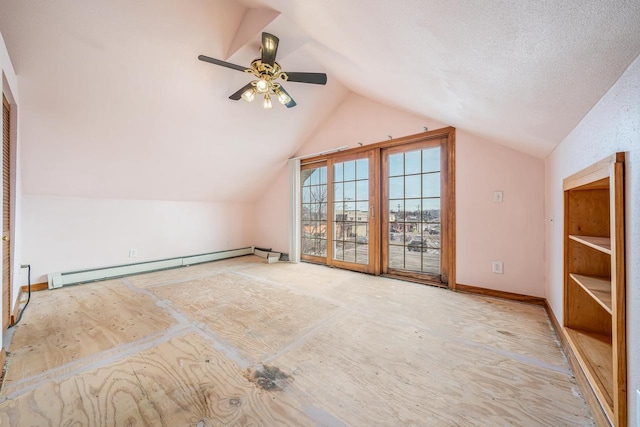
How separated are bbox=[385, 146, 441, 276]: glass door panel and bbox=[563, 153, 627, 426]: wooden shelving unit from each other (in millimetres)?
1455

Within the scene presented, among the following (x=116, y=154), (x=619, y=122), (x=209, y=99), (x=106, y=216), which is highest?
(x=209, y=99)

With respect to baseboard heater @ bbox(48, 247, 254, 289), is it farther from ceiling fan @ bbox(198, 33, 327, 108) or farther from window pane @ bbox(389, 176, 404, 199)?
window pane @ bbox(389, 176, 404, 199)

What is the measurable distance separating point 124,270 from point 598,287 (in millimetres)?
5096

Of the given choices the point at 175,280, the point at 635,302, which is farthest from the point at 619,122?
the point at 175,280

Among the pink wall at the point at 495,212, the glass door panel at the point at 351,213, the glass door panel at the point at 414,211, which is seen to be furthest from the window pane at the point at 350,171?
the pink wall at the point at 495,212

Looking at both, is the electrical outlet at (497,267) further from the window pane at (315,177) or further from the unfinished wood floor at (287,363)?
the window pane at (315,177)

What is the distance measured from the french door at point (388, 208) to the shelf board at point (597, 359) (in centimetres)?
139

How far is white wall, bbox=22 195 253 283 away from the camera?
3008mm

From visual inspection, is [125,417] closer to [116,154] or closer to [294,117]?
[116,154]

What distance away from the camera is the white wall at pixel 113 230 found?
9.87 ft

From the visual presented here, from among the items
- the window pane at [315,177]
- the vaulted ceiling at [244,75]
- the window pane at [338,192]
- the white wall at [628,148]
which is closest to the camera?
the white wall at [628,148]

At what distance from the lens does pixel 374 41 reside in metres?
1.56

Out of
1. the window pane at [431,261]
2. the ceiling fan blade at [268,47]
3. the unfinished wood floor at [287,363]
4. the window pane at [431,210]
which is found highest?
the ceiling fan blade at [268,47]

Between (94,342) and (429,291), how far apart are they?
3231 millimetres
